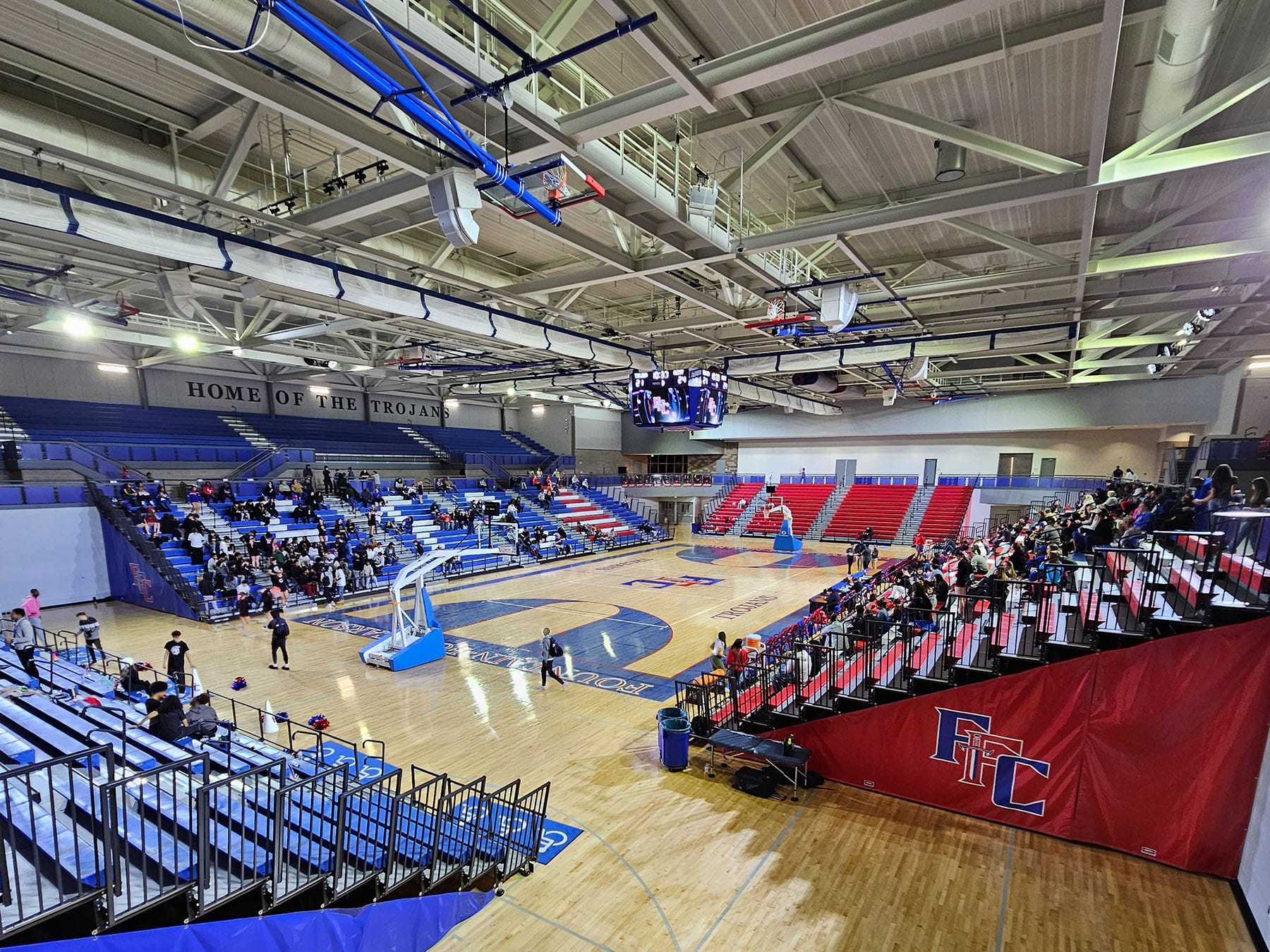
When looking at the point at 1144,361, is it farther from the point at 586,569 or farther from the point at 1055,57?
the point at 586,569

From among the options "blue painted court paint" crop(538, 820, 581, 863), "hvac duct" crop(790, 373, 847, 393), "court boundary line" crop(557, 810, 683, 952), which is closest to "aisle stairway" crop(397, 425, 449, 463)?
"hvac duct" crop(790, 373, 847, 393)

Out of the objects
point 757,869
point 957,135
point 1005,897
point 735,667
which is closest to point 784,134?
point 957,135

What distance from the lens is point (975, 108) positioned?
5918 millimetres

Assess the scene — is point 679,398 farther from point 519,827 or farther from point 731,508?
point 731,508

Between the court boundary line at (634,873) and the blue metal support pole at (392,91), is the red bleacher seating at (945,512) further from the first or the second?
the blue metal support pole at (392,91)

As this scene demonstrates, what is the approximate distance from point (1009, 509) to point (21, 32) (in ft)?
112

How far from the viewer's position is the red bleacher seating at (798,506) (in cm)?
3219

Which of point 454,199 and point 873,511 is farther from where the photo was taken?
point 873,511

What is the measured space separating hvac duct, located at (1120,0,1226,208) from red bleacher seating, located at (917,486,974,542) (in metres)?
25.1

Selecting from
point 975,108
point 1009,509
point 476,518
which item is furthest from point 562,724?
point 1009,509

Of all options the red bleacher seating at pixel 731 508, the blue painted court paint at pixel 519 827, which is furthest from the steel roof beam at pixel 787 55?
the red bleacher seating at pixel 731 508

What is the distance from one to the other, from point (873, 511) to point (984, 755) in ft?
86.0

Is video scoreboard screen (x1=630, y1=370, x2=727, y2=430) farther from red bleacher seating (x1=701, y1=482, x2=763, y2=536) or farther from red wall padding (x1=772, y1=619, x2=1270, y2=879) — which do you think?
red bleacher seating (x1=701, y1=482, x2=763, y2=536)

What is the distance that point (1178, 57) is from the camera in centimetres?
425
